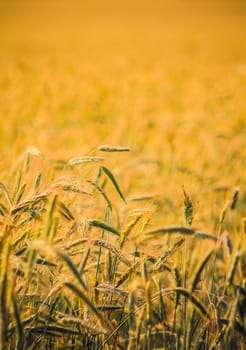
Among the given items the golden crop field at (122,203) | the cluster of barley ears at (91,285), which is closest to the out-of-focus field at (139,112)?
the golden crop field at (122,203)

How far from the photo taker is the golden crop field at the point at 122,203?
1375 millimetres

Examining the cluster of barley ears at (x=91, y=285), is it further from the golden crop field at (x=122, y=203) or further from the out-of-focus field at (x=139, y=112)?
the out-of-focus field at (x=139, y=112)

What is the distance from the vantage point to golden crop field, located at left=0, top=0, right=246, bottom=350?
1.38 m

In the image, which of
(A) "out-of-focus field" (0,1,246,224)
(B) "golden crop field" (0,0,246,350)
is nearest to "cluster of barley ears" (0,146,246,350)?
(B) "golden crop field" (0,0,246,350)

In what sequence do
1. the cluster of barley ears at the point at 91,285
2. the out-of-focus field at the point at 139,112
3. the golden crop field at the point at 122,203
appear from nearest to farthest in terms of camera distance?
the cluster of barley ears at the point at 91,285, the golden crop field at the point at 122,203, the out-of-focus field at the point at 139,112

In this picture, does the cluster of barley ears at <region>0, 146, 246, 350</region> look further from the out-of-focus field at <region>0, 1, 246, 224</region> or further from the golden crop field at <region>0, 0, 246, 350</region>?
the out-of-focus field at <region>0, 1, 246, 224</region>

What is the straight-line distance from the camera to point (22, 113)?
218 inches

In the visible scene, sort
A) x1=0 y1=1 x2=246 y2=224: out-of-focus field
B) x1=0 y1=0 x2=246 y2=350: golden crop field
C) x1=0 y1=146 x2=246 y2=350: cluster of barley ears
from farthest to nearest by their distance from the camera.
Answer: x1=0 y1=1 x2=246 y2=224: out-of-focus field → x1=0 y1=0 x2=246 y2=350: golden crop field → x1=0 y1=146 x2=246 y2=350: cluster of barley ears

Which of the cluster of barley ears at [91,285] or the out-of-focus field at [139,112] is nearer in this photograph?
the cluster of barley ears at [91,285]

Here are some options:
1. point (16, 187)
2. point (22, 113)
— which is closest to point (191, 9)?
point (22, 113)

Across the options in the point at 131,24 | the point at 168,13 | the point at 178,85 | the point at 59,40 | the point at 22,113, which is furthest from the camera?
the point at 168,13

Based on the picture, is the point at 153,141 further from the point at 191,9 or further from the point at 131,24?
the point at 191,9

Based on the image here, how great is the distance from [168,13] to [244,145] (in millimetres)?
31159

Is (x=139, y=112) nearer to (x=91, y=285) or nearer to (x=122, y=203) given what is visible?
(x=122, y=203)
